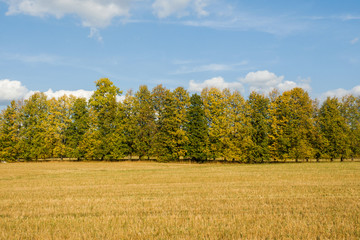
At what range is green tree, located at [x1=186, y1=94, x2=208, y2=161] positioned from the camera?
182 feet

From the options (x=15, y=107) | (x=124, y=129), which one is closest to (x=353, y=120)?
(x=124, y=129)

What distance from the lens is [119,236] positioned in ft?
26.5

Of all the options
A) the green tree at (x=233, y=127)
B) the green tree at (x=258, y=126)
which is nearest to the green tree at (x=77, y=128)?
the green tree at (x=233, y=127)

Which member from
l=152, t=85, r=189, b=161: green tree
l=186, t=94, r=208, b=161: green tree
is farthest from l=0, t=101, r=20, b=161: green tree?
l=186, t=94, r=208, b=161: green tree

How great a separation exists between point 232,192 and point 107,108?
4996 cm

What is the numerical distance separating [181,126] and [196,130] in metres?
3.82

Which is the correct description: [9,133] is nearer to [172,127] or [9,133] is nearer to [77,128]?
[77,128]

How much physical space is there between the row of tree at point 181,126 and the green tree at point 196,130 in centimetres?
21

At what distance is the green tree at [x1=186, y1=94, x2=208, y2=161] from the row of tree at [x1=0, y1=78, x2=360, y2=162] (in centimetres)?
21

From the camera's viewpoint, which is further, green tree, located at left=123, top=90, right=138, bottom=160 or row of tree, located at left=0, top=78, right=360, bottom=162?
green tree, located at left=123, top=90, right=138, bottom=160

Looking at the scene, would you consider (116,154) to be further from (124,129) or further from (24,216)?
(24,216)

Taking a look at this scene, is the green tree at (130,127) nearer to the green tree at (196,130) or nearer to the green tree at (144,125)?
the green tree at (144,125)

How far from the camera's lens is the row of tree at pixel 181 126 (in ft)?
176

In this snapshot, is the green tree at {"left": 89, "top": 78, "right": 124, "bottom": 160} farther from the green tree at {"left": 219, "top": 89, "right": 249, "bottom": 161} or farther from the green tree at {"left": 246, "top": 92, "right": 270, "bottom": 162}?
the green tree at {"left": 246, "top": 92, "right": 270, "bottom": 162}
